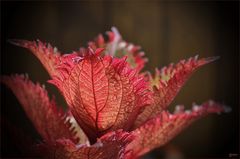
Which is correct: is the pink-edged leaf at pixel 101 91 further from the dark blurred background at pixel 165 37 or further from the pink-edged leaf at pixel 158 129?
the dark blurred background at pixel 165 37

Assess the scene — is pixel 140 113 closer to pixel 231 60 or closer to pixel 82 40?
pixel 82 40

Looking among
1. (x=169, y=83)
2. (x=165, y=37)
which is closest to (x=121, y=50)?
(x=169, y=83)

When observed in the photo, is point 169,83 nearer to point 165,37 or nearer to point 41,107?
point 41,107

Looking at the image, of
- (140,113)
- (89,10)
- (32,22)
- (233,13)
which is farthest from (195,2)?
(140,113)

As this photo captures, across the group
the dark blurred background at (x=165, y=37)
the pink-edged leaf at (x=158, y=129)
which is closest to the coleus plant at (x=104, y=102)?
the pink-edged leaf at (x=158, y=129)

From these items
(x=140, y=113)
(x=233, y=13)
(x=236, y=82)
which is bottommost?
(x=236, y=82)

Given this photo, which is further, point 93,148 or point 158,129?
point 158,129
